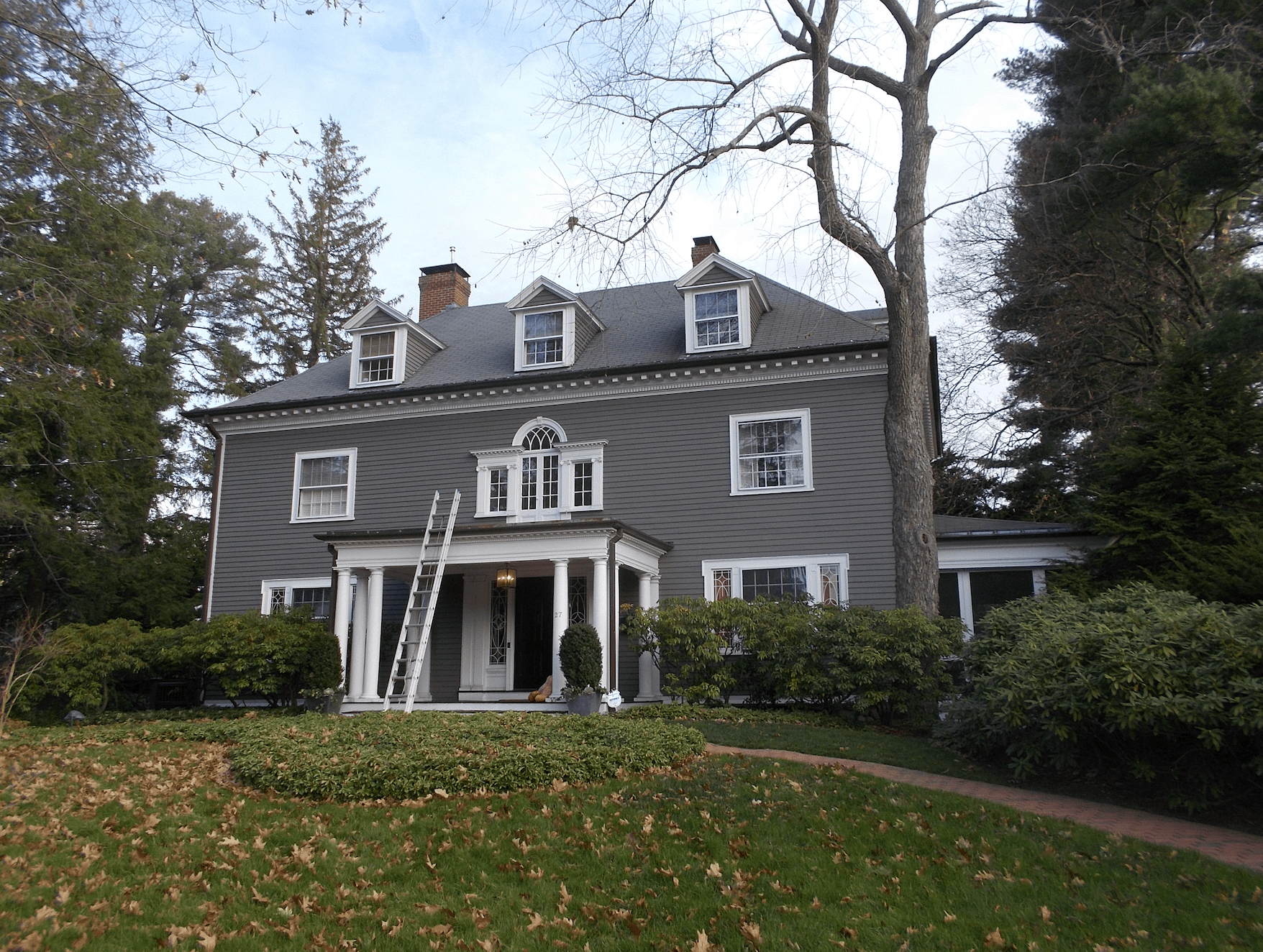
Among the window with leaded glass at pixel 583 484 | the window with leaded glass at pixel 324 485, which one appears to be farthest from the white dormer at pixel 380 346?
the window with leaded glass at pixel 583 484

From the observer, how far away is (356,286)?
32688 millimetres

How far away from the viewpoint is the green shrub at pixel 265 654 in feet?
46.4

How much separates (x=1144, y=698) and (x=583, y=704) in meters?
8.02

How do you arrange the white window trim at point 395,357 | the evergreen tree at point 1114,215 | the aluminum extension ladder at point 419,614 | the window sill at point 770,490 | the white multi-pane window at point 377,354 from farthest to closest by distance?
1. the white multi-pane window at point 377,354
2. the white window trim at point 395,357
3. the window sill at point 770,490
4. the aluminum extension ladder at point 419,614
5. the evergreen tree at point 1114,215

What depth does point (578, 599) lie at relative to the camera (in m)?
16.5

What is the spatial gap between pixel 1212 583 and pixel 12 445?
20.8 m

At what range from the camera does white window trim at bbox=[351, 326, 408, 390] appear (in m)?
18.2

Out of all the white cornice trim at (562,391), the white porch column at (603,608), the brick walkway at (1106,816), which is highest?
the white cornice trim at (562,391)

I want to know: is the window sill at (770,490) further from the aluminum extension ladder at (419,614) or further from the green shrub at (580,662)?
the aluminum extension ladder at (419,614)

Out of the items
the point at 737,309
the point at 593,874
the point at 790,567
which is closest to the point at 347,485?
the point at 737,309

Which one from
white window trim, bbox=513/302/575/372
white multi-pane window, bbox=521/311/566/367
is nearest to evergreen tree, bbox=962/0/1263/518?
white window trim, bbox=513/302/575/372

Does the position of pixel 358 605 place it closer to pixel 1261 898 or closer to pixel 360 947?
pixel 360 947

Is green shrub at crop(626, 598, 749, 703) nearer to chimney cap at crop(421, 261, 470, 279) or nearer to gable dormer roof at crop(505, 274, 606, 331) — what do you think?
gable dormer roof at crop(505, 274, 606, 331)

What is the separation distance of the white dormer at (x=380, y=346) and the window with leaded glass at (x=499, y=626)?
4913 millimetres
